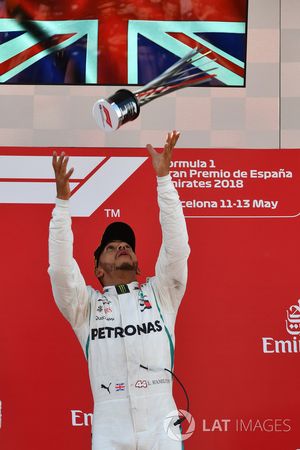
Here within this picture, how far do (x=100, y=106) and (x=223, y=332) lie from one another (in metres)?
1.11

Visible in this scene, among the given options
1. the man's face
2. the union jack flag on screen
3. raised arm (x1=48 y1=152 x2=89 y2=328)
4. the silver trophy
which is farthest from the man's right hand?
the union jack flag on screen

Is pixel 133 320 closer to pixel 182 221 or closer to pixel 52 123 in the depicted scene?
pixel 182 221

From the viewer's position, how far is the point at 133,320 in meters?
3.04

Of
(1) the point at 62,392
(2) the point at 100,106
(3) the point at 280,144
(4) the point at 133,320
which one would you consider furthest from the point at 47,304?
(3) the point at 280,144

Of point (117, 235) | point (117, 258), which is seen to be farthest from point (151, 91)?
Result: point (117, 258)

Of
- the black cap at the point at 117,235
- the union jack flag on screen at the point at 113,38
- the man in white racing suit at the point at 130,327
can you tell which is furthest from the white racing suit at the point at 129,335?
the union jack flag on screen at the point at 113,38

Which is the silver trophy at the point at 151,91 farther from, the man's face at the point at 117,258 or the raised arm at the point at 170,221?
the man's face at the point at 117,258

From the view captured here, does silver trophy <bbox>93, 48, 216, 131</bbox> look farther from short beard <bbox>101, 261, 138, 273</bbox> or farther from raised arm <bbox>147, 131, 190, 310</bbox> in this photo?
short beard <bbox>101, 261, 138, 273</bbox>

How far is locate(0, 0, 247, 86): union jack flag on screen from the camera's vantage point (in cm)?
368

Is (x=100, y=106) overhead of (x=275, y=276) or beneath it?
overhead

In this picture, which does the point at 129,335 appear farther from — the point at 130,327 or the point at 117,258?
the point at 117,258

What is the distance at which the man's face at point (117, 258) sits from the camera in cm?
321

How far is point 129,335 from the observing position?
3016 millimetres

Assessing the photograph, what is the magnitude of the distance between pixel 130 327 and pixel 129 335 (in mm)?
31
